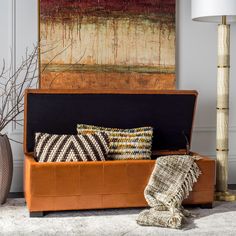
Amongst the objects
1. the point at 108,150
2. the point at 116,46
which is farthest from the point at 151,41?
the point at 108,150

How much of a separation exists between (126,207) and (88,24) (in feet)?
4.75

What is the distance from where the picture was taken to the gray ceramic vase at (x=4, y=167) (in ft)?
12.3

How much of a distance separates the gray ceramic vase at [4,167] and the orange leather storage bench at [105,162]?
144 millimetres

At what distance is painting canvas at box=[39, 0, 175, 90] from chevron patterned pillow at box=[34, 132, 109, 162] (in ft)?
2.32

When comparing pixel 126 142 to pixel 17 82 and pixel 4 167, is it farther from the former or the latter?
pixel 17 82

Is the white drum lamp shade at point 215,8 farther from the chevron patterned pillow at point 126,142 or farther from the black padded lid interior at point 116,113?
the chevron patterned pillow at point 126,142

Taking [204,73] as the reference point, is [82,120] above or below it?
below

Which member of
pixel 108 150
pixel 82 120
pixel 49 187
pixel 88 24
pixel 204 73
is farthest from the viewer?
pixel 204 73

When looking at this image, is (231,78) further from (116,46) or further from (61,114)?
(61,114)

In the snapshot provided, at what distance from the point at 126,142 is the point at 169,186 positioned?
425mm

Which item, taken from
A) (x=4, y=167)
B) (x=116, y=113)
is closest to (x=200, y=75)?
(x=116, y=113)

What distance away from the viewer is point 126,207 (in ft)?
12.1

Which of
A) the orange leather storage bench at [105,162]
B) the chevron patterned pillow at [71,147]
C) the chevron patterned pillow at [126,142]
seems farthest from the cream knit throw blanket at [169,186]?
the chevron patterned pillow at [71,147]

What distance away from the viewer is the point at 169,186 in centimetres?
367
